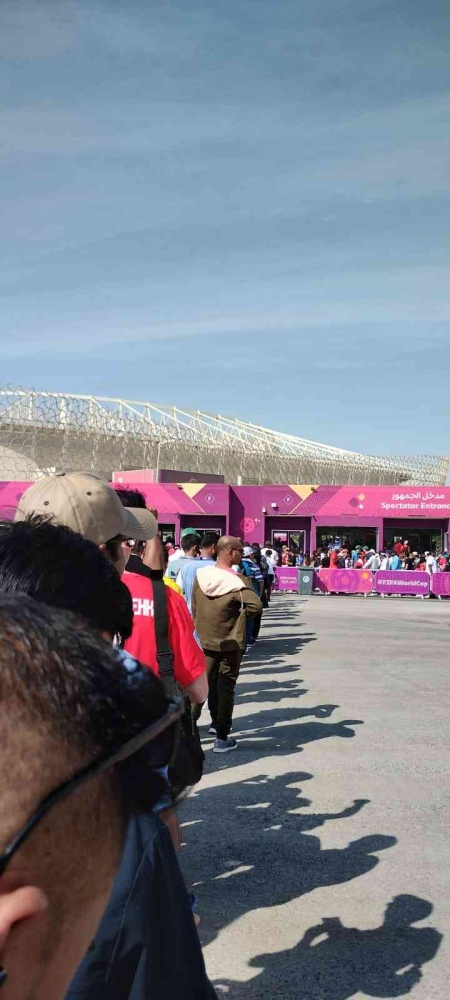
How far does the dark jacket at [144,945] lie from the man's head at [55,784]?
34 centimetres

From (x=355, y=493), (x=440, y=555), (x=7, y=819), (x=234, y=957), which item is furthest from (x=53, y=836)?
(x=355, y=493)

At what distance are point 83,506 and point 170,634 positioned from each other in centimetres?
124

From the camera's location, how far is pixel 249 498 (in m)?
36.5

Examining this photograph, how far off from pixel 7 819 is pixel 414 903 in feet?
13.1

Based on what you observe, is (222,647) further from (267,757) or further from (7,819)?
(7,819)

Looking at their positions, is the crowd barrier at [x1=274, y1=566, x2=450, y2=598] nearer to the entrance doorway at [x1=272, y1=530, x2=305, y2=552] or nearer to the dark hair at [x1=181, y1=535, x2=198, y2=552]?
the entrance doorway at [x1=272, y1=530, x2=305, y2=552]

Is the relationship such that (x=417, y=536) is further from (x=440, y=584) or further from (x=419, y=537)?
(x=440, y=584)

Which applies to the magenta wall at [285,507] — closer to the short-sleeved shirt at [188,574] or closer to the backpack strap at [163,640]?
the short-sleeved shirt at [188,574]

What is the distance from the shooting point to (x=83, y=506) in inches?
104

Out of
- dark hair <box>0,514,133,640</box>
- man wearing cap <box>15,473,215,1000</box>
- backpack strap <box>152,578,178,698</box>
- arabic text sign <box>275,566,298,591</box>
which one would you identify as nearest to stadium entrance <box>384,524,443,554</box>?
arabic text sign <box>275,566,298,591</box>

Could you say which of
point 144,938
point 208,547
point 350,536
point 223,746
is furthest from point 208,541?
point 350,536

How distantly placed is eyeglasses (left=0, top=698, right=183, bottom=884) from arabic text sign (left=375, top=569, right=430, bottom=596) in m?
29.0

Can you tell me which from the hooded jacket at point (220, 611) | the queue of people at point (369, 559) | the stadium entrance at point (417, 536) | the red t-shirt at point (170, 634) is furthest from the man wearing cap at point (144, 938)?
the stadium entrance at point (417, 536)

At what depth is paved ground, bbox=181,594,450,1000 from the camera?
141 inches
